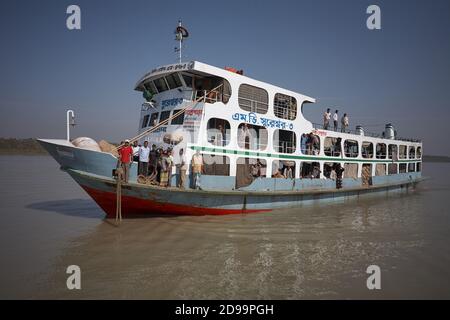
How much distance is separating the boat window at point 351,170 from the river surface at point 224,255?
4.60 m

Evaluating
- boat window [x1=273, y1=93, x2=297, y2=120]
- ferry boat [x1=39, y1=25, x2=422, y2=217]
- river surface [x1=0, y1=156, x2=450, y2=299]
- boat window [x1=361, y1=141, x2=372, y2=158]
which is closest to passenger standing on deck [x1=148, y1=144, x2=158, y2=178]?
ferry boat [x1=39, y1=25, x2=422, y2=217]

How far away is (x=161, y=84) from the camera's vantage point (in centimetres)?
1134

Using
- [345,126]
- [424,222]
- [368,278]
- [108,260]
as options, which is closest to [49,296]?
[108,260]

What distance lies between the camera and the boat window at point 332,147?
50.3 feet

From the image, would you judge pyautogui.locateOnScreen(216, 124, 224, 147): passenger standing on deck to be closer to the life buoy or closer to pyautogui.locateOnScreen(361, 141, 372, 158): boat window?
the life buoy

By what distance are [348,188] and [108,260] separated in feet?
39.7

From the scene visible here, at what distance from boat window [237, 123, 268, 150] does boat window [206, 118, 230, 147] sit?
21.3 inches

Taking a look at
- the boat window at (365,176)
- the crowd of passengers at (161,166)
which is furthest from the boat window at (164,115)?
the boat window at (365,176)

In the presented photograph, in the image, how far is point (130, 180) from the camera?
349 inches

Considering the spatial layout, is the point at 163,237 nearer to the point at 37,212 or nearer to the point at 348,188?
the point at 37,212

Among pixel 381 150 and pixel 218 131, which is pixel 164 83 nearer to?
pixel 218 131

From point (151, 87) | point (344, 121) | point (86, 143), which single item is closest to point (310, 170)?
point (344, 121)

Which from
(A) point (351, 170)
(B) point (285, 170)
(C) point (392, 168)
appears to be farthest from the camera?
(C) point (392, 168)

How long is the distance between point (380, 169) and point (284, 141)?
9273mm
